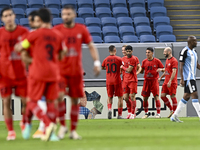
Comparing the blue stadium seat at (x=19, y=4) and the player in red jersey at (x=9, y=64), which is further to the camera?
the blue stadium seat at (x=19, y=4)

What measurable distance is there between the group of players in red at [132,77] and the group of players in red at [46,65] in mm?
6813

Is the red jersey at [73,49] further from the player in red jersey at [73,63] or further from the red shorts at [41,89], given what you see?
the red shorts at [41,89]

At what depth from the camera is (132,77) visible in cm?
1319

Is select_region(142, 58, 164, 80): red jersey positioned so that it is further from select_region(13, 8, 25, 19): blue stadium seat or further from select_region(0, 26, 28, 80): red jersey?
select_region(0, 26, 28, 80): red jersey

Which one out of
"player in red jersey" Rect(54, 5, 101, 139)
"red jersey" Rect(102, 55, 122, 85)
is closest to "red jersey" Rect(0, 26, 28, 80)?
"player in red jersey" Rect(54, 5, 101, 139)

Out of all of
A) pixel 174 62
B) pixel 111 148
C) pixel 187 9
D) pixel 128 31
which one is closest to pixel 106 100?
pixel 174 62

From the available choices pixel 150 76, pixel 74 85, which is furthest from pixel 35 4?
pixel 74 85

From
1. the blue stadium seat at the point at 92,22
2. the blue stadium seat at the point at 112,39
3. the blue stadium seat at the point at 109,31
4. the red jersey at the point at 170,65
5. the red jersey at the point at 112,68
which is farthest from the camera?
the blue stadium seat at the point at 92,22

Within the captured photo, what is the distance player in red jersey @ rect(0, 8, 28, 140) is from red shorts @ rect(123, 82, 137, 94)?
23.5 ft

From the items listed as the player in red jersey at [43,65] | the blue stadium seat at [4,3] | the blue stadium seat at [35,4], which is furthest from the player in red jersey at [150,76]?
the player in red jersey at [43,65]

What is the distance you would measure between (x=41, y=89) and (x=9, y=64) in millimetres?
Answer: 1139

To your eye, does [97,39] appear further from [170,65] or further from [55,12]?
[170,65]

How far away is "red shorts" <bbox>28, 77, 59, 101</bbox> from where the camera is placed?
5.34m

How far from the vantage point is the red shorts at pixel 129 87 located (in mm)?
13152
